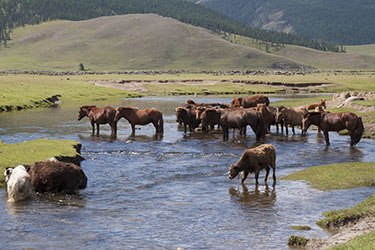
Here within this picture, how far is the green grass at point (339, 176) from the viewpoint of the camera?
63.0 ft

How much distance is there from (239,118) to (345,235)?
66.2 ft

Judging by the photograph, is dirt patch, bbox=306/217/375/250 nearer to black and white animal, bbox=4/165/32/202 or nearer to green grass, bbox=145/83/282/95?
black and white animal, bbox=4/165/32/202

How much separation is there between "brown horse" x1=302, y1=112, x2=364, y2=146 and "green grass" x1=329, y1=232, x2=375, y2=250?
18545 mm

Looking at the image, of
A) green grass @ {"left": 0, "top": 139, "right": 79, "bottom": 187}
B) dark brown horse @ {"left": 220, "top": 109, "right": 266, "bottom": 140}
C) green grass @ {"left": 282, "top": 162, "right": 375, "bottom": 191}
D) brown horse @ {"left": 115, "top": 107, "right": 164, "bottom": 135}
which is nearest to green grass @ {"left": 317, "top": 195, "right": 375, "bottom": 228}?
green grass @ {"left": 282, "top": 162, "right": 375, "bottom": 191}

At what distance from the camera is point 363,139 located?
108 feet

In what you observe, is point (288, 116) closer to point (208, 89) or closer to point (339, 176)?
point (339, 176)

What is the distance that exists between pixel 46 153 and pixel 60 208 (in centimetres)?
712

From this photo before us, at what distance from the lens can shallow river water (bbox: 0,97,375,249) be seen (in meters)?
13.4

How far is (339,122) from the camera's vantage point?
30.0 meters

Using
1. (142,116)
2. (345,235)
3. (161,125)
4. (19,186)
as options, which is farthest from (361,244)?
(142,116)

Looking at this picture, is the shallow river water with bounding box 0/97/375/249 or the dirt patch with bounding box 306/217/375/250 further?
the shallow river water with bounding box 0/97/375/249

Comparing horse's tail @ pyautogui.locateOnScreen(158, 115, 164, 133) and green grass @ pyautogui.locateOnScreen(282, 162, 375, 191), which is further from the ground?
horse's tail @ pyautogui.locateOnScreen(158, 115, 164, 133)

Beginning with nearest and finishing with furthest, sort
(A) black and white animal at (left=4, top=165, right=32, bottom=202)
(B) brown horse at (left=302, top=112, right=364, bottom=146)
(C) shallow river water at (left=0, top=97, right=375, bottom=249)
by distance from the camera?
(C) shallow river water at (left=0, top=97, right=375, bottom=249) → (A) black and white animal at (left=4, top=165, right=32, bottom=202) → (B) brown horse at (left=302, top=112, right=364, bottom=146)

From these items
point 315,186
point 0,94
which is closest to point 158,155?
point 315,186
